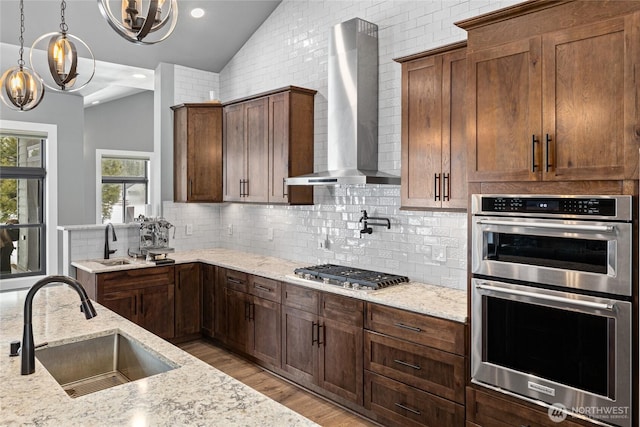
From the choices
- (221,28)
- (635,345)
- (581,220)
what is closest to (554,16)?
(581,220)

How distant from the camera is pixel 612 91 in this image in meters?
2.09

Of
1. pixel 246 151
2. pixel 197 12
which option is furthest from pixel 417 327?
pixel 197 12

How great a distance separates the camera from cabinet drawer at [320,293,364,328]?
325 cm

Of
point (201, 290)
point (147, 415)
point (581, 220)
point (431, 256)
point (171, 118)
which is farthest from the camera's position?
point (171, 118)

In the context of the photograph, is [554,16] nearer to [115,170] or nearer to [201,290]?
[201,290]

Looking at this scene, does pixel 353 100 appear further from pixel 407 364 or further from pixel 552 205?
pixel 407 364

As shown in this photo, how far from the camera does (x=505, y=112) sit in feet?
8.09

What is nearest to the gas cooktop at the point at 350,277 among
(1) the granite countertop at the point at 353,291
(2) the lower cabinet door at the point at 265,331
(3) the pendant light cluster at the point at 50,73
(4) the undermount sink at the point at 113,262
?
(1) the granite countertop at the point at 353,291

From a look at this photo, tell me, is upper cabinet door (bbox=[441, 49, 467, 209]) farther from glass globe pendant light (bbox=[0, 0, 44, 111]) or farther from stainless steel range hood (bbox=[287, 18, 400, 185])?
glass globe pendant light (bbox=[0, 0, 44, 111])

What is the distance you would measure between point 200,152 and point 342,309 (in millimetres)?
2712

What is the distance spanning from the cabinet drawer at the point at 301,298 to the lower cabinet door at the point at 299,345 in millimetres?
41

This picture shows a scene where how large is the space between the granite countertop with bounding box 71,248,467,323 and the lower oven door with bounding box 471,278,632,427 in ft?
0.71

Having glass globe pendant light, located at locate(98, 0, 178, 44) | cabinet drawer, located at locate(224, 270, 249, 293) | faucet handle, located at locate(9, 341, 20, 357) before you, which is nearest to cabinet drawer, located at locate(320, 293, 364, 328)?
cabinet drawer, located at locate(224, 270, 249, 293)

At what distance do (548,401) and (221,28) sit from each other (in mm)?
4593
